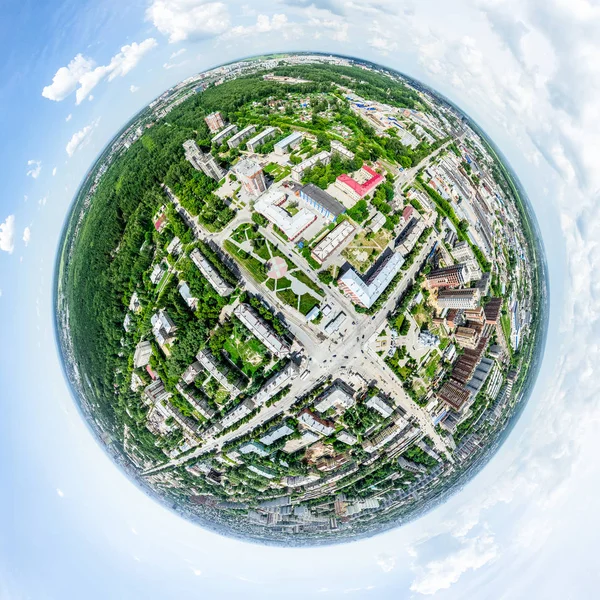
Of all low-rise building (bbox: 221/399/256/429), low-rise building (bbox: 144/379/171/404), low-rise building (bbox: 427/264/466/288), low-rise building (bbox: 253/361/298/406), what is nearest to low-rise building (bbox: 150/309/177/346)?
low-rise building (bbox: 144/379/171/404)

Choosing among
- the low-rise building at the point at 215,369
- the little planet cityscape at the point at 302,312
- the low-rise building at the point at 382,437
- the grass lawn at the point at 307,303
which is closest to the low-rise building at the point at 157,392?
the little planet cityscape at the point at 302,312

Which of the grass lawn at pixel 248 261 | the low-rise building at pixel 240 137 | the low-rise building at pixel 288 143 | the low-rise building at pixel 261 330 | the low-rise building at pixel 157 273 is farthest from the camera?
the low-rise building at pixel 240 137

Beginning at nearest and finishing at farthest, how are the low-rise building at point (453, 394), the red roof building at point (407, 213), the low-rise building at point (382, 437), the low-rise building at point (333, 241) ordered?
the low-rise building at point (333, 241)
the low-rise building at point (382, 437)
the red roof building at point (407, 213)
the low-rise building at point (453, 394)

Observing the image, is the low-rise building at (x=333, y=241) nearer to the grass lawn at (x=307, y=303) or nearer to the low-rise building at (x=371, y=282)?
the low-rise building at (x=371, y=282)

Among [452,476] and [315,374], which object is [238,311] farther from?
[452,476]

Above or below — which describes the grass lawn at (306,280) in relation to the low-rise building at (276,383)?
above

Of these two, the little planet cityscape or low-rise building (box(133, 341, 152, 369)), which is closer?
the little planet cityscape

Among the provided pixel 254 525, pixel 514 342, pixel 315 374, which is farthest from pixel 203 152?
pixel 254 525

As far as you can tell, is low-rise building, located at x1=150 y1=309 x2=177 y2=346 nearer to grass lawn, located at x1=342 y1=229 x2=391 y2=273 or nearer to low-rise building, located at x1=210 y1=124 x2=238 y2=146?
grass lawn, located at x1=342 y1=229 x2=391 y2=273
